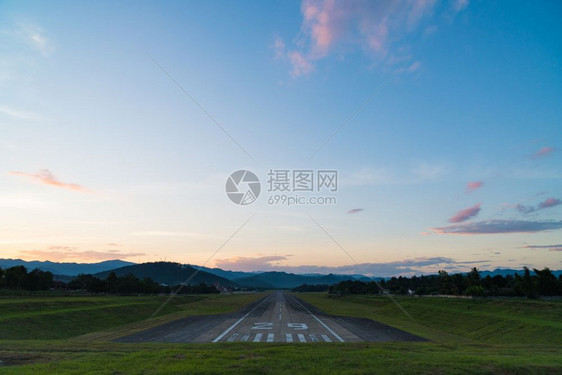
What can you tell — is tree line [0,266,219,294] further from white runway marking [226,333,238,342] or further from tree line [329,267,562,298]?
tree line [329,267,562,298]

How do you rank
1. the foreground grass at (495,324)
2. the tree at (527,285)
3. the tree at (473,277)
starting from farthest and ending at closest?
the tree at (473,277)
the tree at (527,285)
the foreground grass at (495,324)

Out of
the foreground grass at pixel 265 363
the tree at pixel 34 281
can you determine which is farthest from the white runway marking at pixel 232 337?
the tree at pixel 34 281

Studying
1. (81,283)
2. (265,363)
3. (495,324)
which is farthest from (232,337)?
(81,283)

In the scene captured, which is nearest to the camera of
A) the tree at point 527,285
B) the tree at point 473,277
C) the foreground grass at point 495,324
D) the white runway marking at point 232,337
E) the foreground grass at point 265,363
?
the foreground grass at point 265,363

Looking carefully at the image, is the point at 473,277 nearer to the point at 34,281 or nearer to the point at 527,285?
the point at 527,285

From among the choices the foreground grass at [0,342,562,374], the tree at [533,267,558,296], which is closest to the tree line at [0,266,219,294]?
the foreground grass at [0,342,562,374]

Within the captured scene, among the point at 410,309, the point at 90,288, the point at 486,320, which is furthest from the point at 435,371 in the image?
the point at 90,288

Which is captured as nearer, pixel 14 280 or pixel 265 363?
Answer: pixel 265 363

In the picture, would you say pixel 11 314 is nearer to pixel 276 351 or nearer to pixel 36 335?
pixel 36 335

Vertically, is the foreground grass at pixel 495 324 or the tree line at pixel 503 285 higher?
the tree line at pixel 503 285

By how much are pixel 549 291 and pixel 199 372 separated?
92.4m

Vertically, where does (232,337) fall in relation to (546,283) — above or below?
below

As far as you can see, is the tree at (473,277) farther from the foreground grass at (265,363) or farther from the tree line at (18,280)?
the tree line at (18,280)

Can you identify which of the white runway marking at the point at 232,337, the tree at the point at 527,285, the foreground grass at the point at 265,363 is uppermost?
the tree at the point at 527,285
